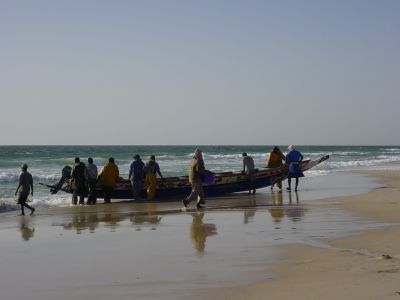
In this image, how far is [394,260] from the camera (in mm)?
6941

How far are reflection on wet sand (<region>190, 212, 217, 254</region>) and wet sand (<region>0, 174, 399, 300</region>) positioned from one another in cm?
2

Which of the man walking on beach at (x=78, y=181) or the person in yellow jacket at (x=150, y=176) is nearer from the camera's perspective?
the man walking on beach at (x=78, y=181)

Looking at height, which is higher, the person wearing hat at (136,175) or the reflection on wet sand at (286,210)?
the person wearing hat at (136,175)

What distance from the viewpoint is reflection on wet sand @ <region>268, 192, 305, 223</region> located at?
1217 centimetres

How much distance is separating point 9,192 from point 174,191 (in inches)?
310

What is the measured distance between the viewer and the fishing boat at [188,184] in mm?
18531

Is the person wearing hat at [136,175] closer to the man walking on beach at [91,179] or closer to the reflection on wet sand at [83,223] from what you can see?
the man walking on beach at [91,179]

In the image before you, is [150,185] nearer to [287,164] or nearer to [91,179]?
[91,179]

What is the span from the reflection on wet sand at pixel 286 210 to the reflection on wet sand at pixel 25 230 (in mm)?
4652

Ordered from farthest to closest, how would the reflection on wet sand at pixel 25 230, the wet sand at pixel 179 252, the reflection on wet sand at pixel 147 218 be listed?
the reflection on wet sand at pixel 147 218
the reflection on wet sand at pixel 25 230
the wet sand at pixel 179 252

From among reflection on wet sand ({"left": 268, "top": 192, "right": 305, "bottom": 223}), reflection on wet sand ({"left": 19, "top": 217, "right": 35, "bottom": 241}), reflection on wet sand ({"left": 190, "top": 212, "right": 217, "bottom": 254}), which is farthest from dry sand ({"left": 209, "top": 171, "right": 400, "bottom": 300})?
reflection on wet sand ({"left": 19, "top": 217, "right": 35, "bottom": 241})

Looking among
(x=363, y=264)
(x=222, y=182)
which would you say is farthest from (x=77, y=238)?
(x=222, y=182)

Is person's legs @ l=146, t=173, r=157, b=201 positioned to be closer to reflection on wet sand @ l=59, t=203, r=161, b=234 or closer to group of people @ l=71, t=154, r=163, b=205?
group of people @ l=71, t=154, r=163, b=205

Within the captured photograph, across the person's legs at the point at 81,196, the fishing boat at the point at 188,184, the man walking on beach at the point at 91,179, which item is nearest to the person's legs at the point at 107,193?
the fishing boat at the point at 188,184
